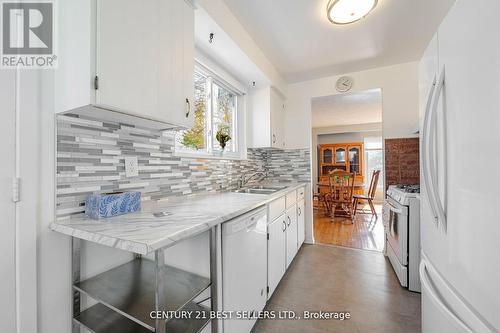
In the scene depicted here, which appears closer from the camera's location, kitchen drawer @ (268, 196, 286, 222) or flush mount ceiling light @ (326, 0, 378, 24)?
flush mount ceiling light @ (326, 0, 378, 24)

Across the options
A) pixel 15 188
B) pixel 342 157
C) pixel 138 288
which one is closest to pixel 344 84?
pixel 138 288

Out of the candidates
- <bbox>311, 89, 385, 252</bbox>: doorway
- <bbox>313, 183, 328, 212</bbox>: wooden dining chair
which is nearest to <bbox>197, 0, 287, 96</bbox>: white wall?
<bbox>311, 89, 385, 252</bbox>: doorway

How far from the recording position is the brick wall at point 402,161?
8.57 feet

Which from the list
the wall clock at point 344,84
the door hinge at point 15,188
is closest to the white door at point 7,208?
the door hinge at point 15,188

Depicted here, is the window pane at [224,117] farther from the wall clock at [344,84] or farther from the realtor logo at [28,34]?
the wall clock at [344,84]

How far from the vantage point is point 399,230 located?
2.05 meters

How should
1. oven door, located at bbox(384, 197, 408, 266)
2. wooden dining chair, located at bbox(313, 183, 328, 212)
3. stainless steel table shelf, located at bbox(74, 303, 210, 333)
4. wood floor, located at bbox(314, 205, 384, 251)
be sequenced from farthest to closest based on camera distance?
wooden dining chair, located at bbox(313, 183, 328, 212) → wood floor, located at bbox(314, 205, 384, 251) → oven door, located at bbox(384, 197, 408, 266) → stainless steel table shelf, located at bbox(74, 303, 210, 333)

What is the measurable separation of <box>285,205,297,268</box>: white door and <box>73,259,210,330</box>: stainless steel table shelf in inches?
49.4

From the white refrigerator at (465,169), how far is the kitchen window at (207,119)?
1.53 m

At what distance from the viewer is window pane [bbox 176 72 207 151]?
1863mm

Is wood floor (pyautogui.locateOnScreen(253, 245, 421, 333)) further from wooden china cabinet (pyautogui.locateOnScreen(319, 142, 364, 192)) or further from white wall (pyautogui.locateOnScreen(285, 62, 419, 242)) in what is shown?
wooden china cabinet (pyautogui.locateOnScreen(319, 142, 364, 192))

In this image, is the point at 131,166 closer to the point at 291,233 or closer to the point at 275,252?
the point at 275,252

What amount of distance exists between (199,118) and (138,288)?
150 centimetres

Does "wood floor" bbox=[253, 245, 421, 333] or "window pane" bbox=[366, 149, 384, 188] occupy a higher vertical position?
"window pane" bbox=[366, 149, 384, 188]
